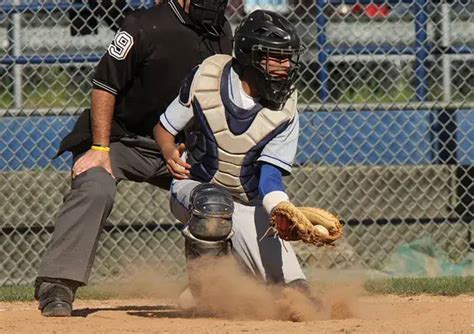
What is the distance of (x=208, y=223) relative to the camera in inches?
209

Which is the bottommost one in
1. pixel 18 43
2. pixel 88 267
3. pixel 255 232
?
pixel 18 43

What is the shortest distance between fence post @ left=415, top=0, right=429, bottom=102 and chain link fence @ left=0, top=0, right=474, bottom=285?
0.03ft

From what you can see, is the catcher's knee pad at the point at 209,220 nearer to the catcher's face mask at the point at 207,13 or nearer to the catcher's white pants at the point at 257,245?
the catcher's white pants at the point at 257,245

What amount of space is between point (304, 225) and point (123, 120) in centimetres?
148

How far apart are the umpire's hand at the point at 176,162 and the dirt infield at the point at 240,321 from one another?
714mm

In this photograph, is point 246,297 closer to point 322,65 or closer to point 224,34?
point 224,34

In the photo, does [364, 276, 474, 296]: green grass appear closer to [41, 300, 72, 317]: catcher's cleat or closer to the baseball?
the baseball

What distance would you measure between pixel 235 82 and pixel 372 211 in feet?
10.0

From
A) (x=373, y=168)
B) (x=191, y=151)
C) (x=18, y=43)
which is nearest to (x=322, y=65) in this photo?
(x=373, y=168)

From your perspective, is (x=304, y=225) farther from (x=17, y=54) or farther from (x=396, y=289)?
(x=17, y=54)

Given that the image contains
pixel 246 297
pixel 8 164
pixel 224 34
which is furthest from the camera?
pixel 8 164

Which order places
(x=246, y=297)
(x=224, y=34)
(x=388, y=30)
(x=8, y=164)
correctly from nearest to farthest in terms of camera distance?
(x=246, y=297) → (x=224, y=34) → (x=8, y=164) → (x=388, y=30)

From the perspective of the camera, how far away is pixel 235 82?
5602 millimetres

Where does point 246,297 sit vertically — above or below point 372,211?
above
